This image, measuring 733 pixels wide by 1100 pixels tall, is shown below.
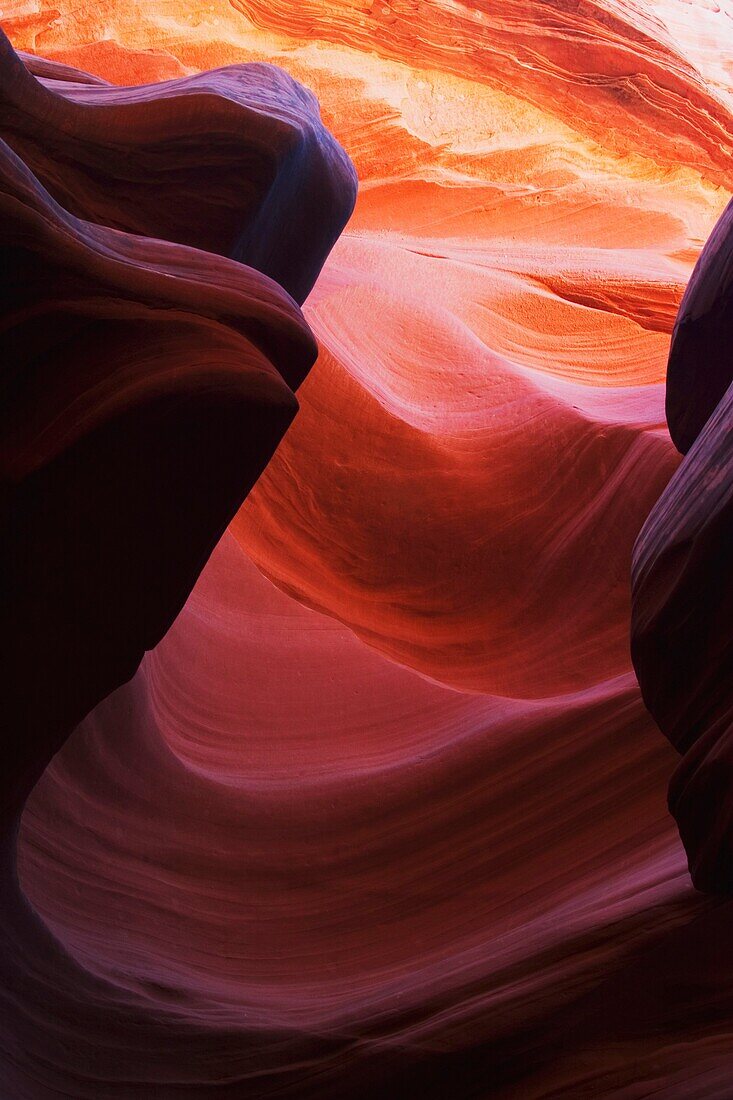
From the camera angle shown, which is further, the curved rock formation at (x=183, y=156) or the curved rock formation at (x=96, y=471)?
the curved rock formation at (x=183, y=156)

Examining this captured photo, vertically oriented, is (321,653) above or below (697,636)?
below

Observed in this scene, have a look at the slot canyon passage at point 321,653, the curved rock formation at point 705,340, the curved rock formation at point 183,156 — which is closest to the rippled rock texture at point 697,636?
the slot canyon passage at point 321,653

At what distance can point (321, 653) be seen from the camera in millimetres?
2695

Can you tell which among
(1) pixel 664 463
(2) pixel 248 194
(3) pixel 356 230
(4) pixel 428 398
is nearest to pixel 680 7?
(3) pixel 356 230

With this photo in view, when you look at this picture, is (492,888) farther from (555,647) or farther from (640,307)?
(640,307)

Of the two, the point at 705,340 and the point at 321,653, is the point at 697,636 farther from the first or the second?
the point at 321,653

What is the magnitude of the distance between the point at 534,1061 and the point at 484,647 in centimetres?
141

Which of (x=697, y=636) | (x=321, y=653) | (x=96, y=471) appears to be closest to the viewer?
(x=96, y=471)

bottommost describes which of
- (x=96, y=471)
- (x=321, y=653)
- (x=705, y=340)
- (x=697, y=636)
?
(x=321, y=653)

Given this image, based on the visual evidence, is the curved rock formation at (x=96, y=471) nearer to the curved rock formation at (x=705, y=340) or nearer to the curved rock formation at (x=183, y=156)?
the curved rock formation at (x=183, y=156)

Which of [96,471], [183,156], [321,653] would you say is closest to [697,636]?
[96,471]

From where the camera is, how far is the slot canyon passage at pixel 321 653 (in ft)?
4.48

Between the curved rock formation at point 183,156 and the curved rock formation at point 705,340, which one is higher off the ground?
the curved rock formation at point 705,340

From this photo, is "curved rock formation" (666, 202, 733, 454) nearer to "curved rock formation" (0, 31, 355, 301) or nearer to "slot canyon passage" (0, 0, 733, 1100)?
"slot canyon passage" (0, 0, 733, 1100)
